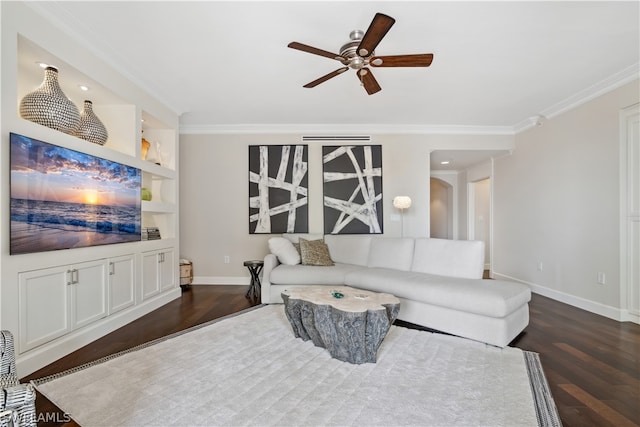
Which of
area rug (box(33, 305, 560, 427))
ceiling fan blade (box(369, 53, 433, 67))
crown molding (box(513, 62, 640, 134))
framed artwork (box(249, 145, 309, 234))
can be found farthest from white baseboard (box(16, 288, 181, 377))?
crown molding (box(513, 62, 640, 134))

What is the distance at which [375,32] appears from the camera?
1968 millimetres

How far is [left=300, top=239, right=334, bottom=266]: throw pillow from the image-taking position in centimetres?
402

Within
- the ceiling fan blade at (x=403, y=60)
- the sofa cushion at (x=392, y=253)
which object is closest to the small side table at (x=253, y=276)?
the sofa cushion at (x=392, y=253)

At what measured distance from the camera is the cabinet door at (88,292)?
8.29 ft

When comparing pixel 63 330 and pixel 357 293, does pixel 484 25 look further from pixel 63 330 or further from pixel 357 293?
pixel 63 330

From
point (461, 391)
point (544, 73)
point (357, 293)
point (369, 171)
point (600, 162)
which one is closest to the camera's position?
point (461, 391)

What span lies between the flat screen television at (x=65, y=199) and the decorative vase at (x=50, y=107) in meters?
0.23

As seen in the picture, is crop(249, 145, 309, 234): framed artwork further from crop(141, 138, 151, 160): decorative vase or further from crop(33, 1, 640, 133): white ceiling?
crop(141, 138, 151, 160): decorative vase

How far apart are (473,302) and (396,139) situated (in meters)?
3.29

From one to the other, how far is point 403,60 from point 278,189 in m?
3.16

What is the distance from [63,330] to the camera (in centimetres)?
240

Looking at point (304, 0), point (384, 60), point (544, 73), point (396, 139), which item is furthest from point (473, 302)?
point (396, 139)

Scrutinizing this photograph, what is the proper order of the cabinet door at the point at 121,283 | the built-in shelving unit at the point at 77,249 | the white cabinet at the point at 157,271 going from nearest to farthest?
the built-in shelving unit at the point at 77,249 < the cabinet door at the point at 121,283 < the white cabinet at the point at 157,271

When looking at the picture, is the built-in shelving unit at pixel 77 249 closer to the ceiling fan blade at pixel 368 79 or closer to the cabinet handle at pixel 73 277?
the cabinet handle at pixel 73 277
